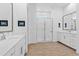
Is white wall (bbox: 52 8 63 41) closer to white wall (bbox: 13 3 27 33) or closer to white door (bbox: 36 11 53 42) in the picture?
white door (bbox: 36 11 53 42)

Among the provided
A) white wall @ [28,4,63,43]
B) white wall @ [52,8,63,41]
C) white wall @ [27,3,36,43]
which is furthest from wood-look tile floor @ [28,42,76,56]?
white wall @ [52,8,63,41]

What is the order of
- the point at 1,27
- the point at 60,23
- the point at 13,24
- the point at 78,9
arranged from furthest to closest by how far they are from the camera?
the point at 60,23, the point at 78,9, the point at 13,24, the point at 1,27

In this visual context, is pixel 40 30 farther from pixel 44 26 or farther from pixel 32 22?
pixel 32 22

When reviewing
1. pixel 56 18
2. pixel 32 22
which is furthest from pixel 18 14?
pixel 56 18

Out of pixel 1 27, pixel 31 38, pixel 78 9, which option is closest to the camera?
pixel 1 27

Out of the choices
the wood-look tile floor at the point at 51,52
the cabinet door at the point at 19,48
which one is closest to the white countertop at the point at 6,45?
the cabinet door at the point at 19,48

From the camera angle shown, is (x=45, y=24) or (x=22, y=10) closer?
(x=22, y=10)

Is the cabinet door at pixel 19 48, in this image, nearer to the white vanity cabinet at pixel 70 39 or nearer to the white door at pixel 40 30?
the white vanity cabinet at pixel 70 39

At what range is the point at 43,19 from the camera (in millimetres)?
8898

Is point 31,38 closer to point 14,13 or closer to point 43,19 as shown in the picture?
point 43,19

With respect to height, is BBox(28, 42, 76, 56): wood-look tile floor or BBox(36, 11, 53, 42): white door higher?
BBox(36, 11, 53, 42): white door

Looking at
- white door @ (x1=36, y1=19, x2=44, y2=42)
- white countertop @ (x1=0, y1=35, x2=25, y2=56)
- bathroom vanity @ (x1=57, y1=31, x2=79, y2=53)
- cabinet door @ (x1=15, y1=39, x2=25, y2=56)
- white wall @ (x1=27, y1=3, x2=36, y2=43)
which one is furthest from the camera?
white door @ (x1=36, y1=19, x2=44, y2=42)

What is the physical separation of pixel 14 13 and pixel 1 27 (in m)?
1.32

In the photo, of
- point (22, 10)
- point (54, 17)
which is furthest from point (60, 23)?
point (22, 10)
